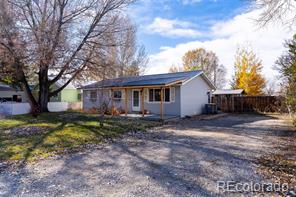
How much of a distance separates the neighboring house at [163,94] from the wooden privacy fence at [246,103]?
3000 millimetres

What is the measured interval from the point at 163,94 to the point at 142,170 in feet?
40.9

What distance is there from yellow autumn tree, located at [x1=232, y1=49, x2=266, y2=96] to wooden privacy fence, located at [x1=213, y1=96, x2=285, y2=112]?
35.8 ft

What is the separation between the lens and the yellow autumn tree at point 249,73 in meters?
32.5

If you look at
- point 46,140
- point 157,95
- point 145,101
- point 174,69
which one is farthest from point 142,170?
point 174,69

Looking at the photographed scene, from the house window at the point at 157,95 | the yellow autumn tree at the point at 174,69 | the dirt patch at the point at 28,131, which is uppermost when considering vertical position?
the yellow autumn tree at the point at 174,69

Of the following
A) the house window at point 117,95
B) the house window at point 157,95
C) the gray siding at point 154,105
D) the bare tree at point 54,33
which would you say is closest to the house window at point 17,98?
the gray siding at point 154,105

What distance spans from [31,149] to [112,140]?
114 inches

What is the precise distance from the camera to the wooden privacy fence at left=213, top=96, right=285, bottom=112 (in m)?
21.3

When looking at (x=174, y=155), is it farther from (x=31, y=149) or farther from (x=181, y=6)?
(x=181, y=6)

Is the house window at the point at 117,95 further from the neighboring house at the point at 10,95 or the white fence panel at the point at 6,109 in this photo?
the neighboring house at the point at 10,95

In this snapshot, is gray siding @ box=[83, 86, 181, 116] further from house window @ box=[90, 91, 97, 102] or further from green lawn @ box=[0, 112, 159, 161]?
green lawn @ box=[0, 112, 159, 161]

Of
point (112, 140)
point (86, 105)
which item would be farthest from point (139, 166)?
point (86, 105)

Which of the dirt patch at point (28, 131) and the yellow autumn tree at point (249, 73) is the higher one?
the yellow autumn tree at point (249, 73)

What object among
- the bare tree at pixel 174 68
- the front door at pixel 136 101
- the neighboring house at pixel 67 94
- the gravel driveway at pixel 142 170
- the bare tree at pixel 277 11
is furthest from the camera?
the bare tree at pixel 174 68
